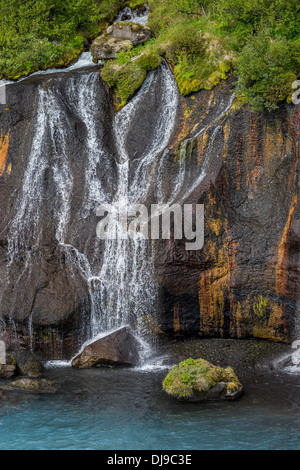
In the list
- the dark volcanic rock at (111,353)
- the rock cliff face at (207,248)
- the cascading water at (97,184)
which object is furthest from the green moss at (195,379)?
the cascading water at (97,184)

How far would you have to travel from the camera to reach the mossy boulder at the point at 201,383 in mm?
13234

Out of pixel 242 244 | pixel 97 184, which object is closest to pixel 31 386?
pixel 242 244

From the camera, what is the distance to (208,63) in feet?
69.3

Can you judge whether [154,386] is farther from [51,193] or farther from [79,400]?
[51,193]

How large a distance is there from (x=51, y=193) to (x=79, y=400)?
907cm

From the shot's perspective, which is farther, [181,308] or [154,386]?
[181,308]

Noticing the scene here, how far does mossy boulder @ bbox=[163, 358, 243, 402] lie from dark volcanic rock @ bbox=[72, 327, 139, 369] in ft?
7.98

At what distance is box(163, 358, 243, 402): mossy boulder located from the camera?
43.4 feet

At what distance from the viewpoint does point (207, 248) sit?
56.3 feet

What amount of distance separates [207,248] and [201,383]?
5284 mm

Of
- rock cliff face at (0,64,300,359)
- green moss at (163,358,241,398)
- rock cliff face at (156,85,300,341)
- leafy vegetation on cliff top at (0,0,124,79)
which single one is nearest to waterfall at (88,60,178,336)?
rock cliff face at (0,64,300,359)

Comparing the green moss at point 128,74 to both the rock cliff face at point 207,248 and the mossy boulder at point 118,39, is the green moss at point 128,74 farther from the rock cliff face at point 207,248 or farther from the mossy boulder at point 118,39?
the rock cliff face at point 207,248
